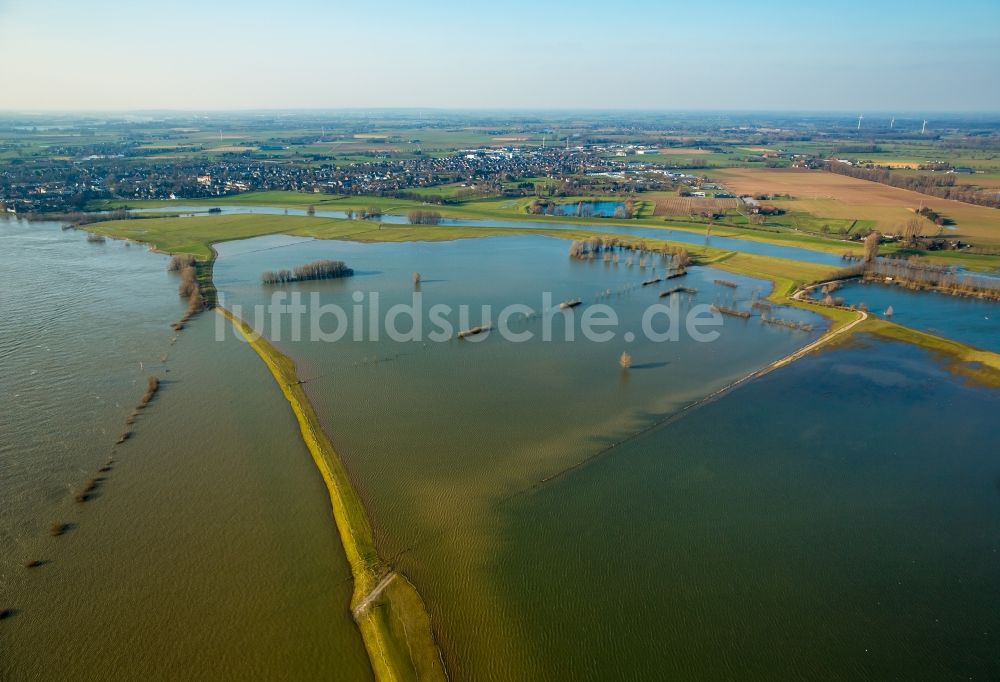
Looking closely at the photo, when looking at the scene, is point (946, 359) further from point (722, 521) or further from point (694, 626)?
point (694, 626)

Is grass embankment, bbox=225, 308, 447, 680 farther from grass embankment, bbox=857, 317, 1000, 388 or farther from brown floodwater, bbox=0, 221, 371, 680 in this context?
grass embankment, bbox=857, 317, 1000, 388

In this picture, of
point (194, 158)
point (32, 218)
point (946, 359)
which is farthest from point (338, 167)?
point (946, 359)

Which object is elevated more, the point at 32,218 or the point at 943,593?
the point at 32,218

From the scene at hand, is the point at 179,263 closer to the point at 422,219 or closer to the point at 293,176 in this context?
the point at 422,219

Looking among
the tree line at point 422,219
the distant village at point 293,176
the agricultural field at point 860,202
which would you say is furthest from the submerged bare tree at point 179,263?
the agricultural field at point 860,202

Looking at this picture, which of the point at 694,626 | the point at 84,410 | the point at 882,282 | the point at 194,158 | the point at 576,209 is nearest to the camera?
the point at 694,626

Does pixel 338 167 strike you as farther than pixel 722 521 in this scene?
Yes
